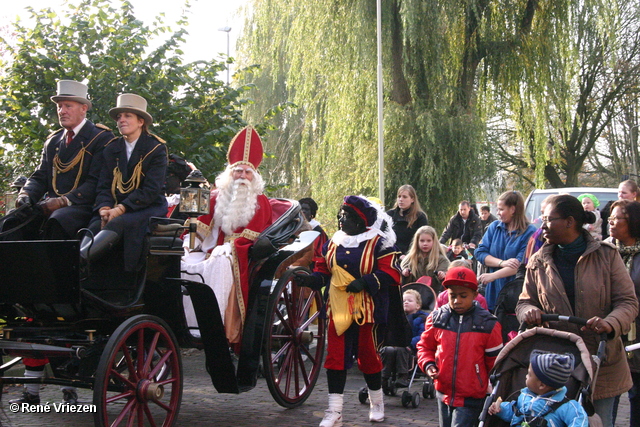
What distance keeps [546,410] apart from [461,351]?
786 mm

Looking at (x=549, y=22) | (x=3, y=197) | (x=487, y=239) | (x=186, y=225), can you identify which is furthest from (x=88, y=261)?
(x=549, y=22)

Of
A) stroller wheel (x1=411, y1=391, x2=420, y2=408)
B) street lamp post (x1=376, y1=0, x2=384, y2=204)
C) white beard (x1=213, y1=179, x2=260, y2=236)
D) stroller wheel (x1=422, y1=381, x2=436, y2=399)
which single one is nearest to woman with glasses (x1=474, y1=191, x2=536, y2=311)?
stroller wheel (x1=422, y1=381, x2=436, y2=399)

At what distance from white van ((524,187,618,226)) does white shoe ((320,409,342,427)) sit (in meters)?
7.90

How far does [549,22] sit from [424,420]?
1331 cm

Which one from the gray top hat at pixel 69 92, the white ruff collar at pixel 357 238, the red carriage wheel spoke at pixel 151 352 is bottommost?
the red carriage wheel spoke at pixel 151 352

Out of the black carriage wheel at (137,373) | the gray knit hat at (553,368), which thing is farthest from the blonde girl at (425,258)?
the gray knit hat at (553,368)

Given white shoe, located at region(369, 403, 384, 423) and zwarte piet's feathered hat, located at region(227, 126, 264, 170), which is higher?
zwarte piet's feathered hat, located at region(227, 126, 264, 170)

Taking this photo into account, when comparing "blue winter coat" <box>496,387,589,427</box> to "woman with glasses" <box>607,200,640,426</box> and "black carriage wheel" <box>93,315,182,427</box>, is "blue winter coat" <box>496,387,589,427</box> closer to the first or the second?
"woman with glasses" <box>607,200,640,426</box>

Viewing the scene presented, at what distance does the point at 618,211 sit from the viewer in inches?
197

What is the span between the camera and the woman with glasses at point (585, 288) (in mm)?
4250

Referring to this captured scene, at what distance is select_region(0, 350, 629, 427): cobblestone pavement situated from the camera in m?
5.91

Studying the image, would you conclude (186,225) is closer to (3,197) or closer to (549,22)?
(3,197)

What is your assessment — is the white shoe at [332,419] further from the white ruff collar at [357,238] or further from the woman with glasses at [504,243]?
the woman with glasses at [504,243]

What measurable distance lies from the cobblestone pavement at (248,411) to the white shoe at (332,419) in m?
0.16
